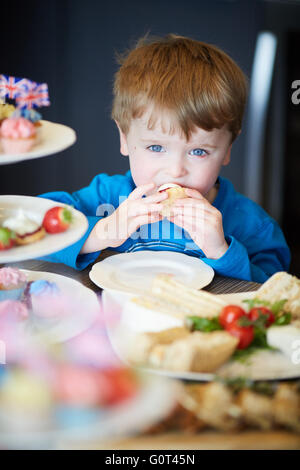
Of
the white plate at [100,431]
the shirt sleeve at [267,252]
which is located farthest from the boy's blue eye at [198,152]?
the white plate at [100,431]

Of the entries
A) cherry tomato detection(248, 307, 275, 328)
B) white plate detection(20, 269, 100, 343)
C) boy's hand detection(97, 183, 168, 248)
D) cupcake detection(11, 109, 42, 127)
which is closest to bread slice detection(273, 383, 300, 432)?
cherry tomato detection(248, 307, 275, 328)

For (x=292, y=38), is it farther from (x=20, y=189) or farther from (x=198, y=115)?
(x=20, y=189)

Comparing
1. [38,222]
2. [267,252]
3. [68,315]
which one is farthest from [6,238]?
[267,252]

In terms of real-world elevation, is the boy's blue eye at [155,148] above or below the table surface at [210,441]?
above

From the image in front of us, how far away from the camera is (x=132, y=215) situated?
104 cm

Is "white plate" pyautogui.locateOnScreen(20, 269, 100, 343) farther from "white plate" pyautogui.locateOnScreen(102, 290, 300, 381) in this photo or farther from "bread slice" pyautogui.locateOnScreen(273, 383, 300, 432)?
"bread slice" pyautogui.locateOnScreen(273, 383, 300, 432)

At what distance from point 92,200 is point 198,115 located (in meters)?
0.29

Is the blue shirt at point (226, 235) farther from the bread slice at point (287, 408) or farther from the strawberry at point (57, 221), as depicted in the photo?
the bread slice at point (287, 408)

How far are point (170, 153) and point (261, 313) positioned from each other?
33cm

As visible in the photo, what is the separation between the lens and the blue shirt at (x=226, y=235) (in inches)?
43.4

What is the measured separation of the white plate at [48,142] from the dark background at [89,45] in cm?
5

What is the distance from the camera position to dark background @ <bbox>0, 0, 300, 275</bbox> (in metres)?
0.96

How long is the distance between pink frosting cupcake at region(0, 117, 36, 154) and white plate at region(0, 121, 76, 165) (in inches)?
0.5

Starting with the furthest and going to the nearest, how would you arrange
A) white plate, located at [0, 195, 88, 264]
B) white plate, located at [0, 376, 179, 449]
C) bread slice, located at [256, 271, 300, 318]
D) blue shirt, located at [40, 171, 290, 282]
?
blue shirt, located at [40, 171, 290, 282] → bread slice, located at [256, 271, 300, 318] → white plate, located at [0, 195, 88, 264] → white plate, located at [0, 376, 179, 449]
